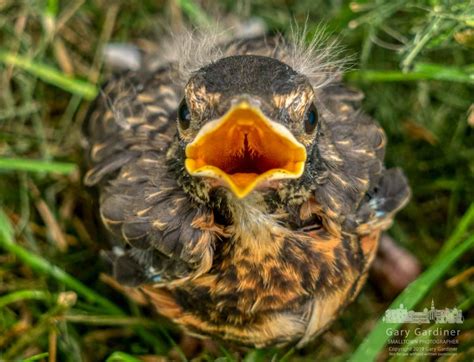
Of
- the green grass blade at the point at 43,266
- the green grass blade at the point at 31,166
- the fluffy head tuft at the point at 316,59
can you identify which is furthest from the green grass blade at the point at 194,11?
the green grass blade at the point at 43,266

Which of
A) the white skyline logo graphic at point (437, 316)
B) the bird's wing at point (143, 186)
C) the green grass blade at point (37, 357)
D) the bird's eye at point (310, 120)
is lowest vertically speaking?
the green grass blade at point (37, 357)

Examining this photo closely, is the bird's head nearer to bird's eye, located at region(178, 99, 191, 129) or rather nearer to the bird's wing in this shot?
bird's eye, located at region(178, 99, 191, 129)

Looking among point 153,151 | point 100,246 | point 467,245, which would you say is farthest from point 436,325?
point 100,246

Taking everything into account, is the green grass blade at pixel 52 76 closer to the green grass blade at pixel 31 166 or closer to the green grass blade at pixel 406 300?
the green grass blade at pixel 31 166

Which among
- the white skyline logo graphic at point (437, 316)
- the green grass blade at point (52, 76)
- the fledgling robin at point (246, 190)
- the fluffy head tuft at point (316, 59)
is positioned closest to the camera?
the fledgling robin at point (246, 190)

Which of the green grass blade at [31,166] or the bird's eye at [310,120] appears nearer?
the bird's eye at [310,120]

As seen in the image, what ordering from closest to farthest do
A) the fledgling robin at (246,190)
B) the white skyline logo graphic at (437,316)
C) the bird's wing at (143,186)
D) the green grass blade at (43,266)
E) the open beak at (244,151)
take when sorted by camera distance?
the open beak at (244,151)
the fledgling robin at (246,190)
the bird's wing at (143,186)
the white skyline logo graphic at (437,316)
the green grass blade at (43,266)

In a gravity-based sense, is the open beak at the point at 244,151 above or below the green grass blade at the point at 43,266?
above

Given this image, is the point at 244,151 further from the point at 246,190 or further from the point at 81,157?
the point at 81,157
